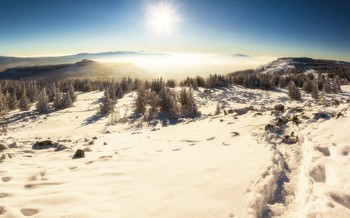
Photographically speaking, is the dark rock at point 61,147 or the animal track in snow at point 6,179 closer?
the animal track in snow at point 6,179

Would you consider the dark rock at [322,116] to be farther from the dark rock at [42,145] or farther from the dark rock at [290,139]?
the dark rock at [42,145]

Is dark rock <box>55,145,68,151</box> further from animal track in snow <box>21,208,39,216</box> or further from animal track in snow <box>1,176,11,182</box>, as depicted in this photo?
animal track in snow <box>21,208,39,216</box>

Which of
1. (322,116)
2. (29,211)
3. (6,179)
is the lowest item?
(6,179)

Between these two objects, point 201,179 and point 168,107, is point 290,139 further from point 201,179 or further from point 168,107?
point 168,107

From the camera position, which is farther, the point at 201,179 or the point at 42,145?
the point at 42,145

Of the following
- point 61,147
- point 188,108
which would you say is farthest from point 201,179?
point 188,108

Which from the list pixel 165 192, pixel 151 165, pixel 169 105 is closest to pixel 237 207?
pixel 165 192

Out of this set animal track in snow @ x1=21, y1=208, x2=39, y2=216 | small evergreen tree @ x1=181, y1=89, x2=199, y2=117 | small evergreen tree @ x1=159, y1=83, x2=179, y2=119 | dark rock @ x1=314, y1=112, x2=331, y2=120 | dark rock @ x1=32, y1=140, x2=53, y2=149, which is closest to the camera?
animal track in snow @ x1=21, y1=208, x2=39, y2=216

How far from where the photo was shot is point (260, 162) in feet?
22.6

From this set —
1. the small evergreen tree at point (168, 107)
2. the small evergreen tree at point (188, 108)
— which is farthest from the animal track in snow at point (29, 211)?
the small evergreen tree at point (188, 108)

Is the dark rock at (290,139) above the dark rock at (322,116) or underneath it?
underneath

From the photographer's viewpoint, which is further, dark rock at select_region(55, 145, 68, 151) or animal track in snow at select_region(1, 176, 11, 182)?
dark rock at select_region(55, 145, 68, 151)

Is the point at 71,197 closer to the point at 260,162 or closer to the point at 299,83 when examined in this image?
the point at 260,162

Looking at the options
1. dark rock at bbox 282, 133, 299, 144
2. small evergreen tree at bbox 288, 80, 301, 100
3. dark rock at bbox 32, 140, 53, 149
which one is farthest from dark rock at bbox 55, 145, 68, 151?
small evergreen tree at bbox 288, 80, 301, 100
